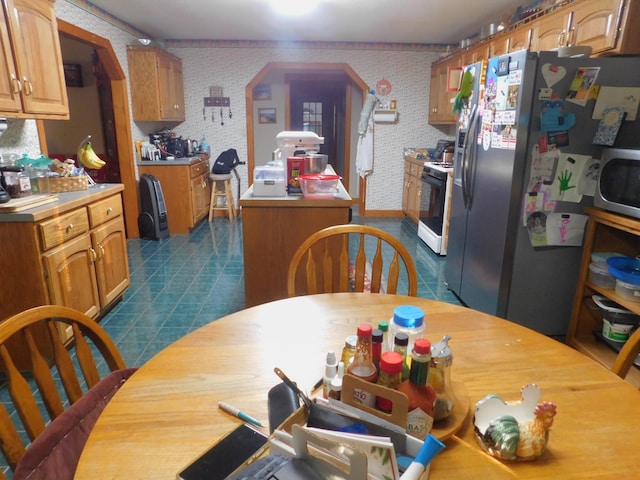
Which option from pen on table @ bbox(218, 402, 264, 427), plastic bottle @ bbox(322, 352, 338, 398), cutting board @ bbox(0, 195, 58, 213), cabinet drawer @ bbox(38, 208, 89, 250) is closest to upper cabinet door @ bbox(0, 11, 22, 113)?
cutting board @ bbox(0, 195, 58, 213)

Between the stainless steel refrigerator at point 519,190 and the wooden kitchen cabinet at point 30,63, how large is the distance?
8.61ft

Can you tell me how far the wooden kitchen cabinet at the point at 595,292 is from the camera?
2.13 m

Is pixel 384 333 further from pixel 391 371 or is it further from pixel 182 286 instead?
pixel 182 286

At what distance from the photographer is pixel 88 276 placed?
2.48m

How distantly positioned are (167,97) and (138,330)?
3237 mm

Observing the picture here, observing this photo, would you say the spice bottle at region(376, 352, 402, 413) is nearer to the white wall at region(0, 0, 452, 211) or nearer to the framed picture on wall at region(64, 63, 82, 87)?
the white wall at region(0, 0, 452, 211)

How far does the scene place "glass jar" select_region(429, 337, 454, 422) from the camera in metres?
0.74

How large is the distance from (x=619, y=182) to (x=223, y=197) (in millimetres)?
4759

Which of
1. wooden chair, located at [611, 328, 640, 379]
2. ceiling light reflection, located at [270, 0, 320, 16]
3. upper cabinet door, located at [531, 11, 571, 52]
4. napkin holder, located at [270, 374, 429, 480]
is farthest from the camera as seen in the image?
ceiling light reflection, located at [270, 0, 320, 16]

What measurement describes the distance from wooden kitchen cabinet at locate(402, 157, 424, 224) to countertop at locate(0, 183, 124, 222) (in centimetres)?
336

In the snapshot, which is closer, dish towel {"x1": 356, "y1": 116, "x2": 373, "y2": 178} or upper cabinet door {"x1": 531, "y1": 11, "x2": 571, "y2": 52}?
upper cabinet door {"x1": 531, "y1": 11, "x2": 571, "y2": 52}

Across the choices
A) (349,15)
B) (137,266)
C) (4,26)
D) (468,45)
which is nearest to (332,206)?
(4,26)

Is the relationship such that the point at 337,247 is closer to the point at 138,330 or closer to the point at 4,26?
the point at 138,330

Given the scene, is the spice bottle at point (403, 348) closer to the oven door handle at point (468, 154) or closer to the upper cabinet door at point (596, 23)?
the oven door handle at point (468, 154)
